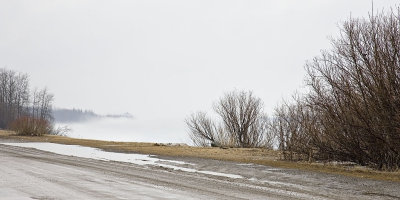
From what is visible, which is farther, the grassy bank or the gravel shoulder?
the grassy bank

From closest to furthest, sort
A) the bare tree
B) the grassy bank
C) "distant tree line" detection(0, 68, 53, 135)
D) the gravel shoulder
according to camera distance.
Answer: the gravel shoulder
the grassy bank
the bare tree
"distant tree line" detection(0, 68, 53, 135)

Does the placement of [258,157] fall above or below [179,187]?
above

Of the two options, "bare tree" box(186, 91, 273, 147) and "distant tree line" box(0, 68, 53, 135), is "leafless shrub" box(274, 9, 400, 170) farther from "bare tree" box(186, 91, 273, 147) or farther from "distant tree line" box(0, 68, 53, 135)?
"distant tree line" box(0, 68, 53, 135)

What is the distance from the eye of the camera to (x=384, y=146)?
17.4m

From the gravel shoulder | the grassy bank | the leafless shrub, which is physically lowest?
the gravel shoulder

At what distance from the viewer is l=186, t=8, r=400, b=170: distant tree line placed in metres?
16.4

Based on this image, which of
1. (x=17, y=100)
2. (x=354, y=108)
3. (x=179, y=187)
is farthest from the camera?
(x=17, y=100)

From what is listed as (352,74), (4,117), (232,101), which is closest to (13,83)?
(4,117)

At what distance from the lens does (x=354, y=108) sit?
58.5ft

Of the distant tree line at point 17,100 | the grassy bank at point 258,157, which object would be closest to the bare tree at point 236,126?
the grassy bank at point 258,157

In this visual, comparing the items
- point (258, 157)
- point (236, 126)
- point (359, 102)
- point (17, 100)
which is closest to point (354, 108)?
point (359, 102)

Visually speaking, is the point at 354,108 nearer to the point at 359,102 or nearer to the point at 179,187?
the point at 359,102

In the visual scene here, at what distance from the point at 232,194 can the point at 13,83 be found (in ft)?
340

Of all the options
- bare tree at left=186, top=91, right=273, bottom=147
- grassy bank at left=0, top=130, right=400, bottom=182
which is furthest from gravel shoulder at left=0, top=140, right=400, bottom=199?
bare tree at left=186, top=91, right=273, bottom=147
